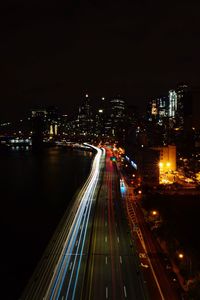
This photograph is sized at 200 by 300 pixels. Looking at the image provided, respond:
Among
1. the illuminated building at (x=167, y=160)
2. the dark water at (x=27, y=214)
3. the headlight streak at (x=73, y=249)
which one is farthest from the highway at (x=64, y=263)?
the illuminated building at (x=167, y=160)

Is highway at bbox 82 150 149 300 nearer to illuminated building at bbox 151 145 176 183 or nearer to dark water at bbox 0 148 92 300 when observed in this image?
dark water at bbox 0 148 92 300

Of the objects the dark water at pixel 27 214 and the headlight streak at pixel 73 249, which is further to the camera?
the dark water at pixel 27 214

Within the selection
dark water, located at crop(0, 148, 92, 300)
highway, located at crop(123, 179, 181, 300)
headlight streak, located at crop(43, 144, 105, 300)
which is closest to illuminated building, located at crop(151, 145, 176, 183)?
dark water, located at crop(0, 148, 92, 300)

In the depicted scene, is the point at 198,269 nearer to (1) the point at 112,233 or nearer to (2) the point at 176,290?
(2) the point at 176,290

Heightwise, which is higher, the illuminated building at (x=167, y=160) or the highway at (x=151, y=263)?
the illuminated building at (x=167, y=160)

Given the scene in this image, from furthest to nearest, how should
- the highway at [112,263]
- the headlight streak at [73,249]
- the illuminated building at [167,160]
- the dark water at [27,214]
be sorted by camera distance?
the illuminated building at [167,160] < the dark water at [27,214] < the headlight streak at [73,249] < the highway at [112,263]

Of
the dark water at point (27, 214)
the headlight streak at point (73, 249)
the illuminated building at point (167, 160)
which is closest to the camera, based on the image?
the headlight streak at point (73, 249)

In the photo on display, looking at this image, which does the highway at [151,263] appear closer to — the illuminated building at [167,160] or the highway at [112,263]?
the highway at [112,263]
